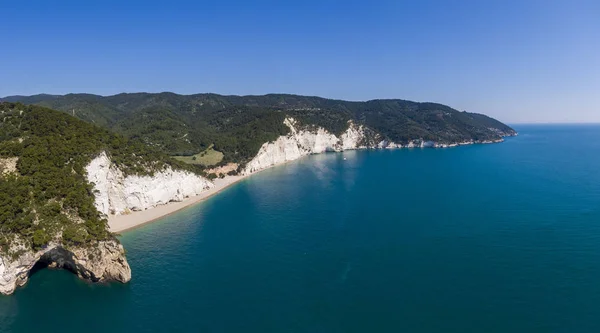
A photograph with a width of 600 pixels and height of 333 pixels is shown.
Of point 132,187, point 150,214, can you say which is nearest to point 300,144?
point 150,214

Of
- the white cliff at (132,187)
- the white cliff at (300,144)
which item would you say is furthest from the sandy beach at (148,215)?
the white cliff at (300,144)

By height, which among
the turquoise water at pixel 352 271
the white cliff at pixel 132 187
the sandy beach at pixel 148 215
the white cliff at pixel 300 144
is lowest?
the turquoise water at pixel 352 271

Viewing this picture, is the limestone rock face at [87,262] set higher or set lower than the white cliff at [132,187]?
lower

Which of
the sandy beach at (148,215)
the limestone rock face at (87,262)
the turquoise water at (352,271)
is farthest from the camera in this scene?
the sandy beach at (148,215)

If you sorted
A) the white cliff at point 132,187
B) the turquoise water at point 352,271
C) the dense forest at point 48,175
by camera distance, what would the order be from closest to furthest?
the turquoise water at point 352,271 < the dense forest at point 48,175 < the white cliff at point 132,187

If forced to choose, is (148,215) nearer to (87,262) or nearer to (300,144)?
(87,262)

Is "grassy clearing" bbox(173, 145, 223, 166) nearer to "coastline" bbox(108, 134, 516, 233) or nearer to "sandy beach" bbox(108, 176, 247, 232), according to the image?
"coastline" bbox(108, 134, 516, 233)

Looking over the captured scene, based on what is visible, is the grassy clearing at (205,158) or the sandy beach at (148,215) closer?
the sandy beach at (148,215)

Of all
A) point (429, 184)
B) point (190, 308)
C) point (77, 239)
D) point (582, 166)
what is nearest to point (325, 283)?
point (190, 308)

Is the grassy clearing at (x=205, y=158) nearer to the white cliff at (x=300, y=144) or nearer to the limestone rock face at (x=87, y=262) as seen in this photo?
the white cliff at (x=300, y=144)
